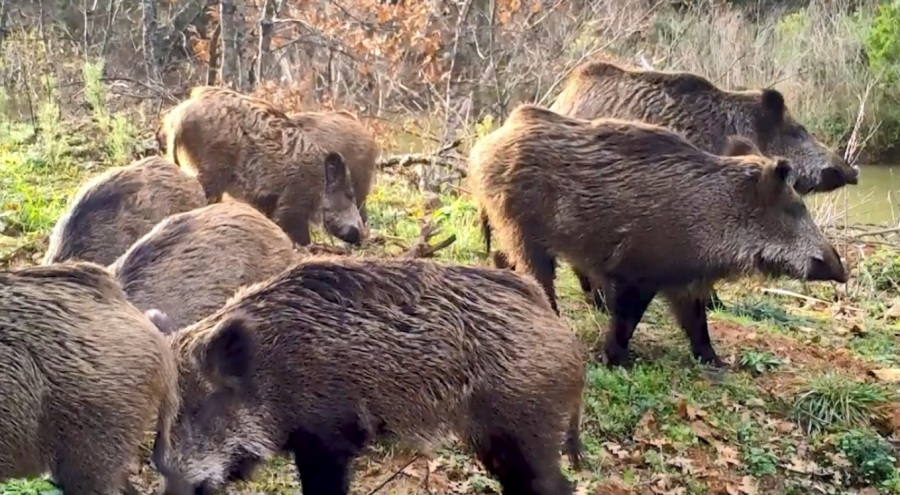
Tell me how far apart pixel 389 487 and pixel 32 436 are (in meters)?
1.78

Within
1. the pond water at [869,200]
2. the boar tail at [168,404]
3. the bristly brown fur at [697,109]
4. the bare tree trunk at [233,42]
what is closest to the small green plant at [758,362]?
the bristly brown fur at [697,109]

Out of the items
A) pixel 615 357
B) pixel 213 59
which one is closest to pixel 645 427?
pixel 615 357

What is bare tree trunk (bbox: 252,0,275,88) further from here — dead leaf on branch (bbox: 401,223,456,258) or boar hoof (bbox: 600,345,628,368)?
boar hoof (bbox: 600,345,628,368)

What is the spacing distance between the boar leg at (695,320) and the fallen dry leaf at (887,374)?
3.40ft

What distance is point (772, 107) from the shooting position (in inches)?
340

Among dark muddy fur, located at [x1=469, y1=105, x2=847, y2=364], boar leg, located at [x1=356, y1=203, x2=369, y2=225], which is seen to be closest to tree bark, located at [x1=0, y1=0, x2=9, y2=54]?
boar leg, located at [x1=356, y1=203, x2=369, y2=225]

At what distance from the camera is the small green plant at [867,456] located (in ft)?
19.3

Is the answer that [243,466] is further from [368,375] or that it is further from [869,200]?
[869,200]

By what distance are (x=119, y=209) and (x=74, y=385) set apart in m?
2.60

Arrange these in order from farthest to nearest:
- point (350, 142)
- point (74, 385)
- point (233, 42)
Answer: point (233, 42) < point (350, 142) < point (74, 385)

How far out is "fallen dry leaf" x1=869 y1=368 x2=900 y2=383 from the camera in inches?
279

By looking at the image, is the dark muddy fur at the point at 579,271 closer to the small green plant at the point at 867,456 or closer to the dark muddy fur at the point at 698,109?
the dark muddy fur at the point at 698,109

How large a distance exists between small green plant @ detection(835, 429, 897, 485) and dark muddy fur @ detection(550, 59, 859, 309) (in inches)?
94.4

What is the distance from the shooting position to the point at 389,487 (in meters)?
5.12
